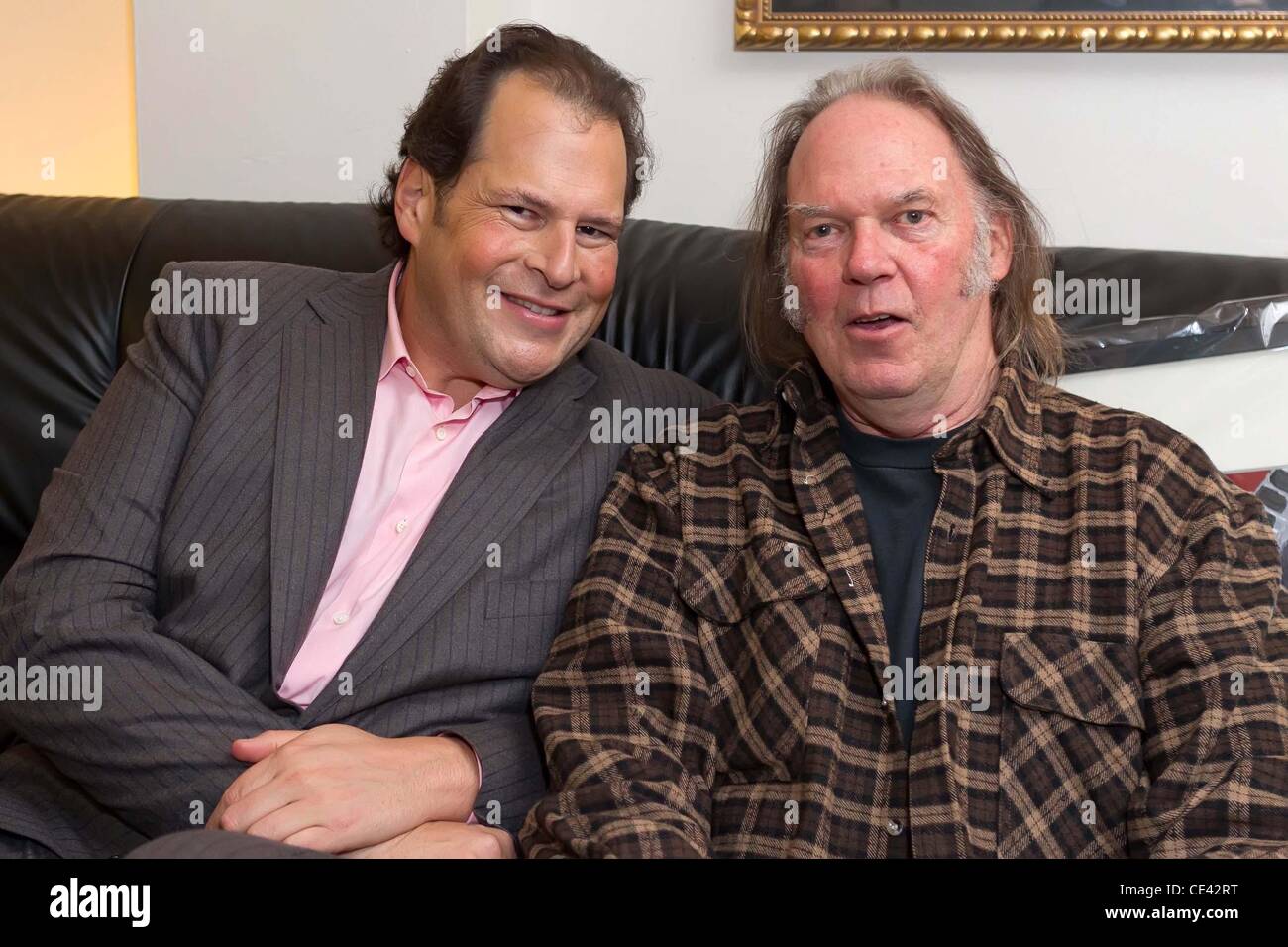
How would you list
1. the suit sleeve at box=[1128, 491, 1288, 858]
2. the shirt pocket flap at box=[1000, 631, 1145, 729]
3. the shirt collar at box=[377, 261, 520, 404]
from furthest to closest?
the shirt collar at box=[377, 261, 520, 404] < the shirt pocket flap at box=[1000, 631, 1145, 729] < the suit sleeve at box=[1128, 491, 1288, 858]

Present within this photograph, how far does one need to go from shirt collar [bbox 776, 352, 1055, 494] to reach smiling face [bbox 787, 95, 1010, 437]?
1.5 inches

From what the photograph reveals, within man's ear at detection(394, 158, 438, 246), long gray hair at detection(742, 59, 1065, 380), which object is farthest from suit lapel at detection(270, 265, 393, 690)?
long gray hair at detection(742, 59, 1065, 380)

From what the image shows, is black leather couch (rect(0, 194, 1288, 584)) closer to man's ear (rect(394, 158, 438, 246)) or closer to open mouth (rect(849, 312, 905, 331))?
man's ear (rect(394, 158, 438, 246))

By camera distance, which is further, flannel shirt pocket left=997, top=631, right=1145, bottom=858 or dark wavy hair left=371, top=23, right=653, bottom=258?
dark wavy hair left=371, top=23, right=653, bottom=258

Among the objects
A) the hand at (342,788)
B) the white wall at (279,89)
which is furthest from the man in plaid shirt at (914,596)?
the white wall at (279,89)

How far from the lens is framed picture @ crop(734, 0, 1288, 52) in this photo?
81.9 inches

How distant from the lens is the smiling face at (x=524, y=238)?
162cm

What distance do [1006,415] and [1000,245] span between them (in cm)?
26

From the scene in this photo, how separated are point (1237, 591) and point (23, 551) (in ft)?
4.54

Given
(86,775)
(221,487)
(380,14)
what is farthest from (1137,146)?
(86,775)

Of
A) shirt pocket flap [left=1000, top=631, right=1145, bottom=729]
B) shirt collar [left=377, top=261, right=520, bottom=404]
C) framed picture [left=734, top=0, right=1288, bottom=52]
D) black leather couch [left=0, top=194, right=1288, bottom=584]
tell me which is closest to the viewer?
shirt pocket flap [left=1000, top=631, right=1145, bottom=729]

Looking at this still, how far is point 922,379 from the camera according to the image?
4.88 ft

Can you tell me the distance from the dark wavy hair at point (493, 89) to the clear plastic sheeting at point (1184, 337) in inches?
25.6
